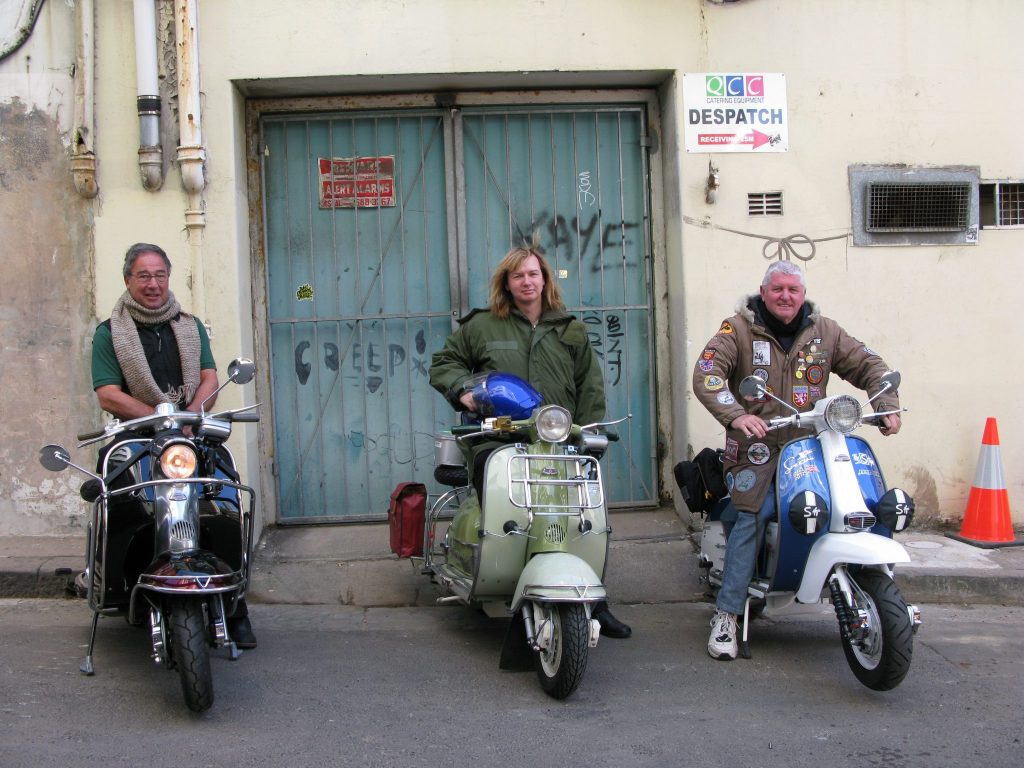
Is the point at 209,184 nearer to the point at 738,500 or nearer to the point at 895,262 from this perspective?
the point at 738,500

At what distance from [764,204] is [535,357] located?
2347 mm

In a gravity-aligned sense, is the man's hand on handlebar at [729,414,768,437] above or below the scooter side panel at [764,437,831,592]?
above

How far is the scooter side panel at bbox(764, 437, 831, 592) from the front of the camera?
184 inches

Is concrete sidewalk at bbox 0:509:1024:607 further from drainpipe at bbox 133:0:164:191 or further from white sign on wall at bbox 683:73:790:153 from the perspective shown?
white sign on wall at bbox 683:73:790:153

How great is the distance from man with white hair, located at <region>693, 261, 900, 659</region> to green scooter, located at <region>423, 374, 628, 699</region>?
1.99ft

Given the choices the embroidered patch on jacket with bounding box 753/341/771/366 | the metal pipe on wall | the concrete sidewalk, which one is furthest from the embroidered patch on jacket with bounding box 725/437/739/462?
the metal pipe on wall

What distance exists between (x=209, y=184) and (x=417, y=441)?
208 cm

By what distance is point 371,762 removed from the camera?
3818mm

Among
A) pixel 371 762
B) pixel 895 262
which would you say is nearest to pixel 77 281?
pixel 371 762

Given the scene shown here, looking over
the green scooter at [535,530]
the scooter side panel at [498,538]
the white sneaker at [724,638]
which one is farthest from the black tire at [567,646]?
the white sneaker at [724,638]

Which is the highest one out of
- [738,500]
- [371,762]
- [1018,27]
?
[1018,27]

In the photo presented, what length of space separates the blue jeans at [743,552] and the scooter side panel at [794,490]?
11cm

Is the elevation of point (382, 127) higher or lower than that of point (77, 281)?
higher

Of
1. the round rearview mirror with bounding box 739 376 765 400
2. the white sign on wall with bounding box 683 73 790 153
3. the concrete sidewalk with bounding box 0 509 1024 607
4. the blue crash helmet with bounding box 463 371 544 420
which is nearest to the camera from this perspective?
the round rearview mirror with bounding box 739 376 765 400
